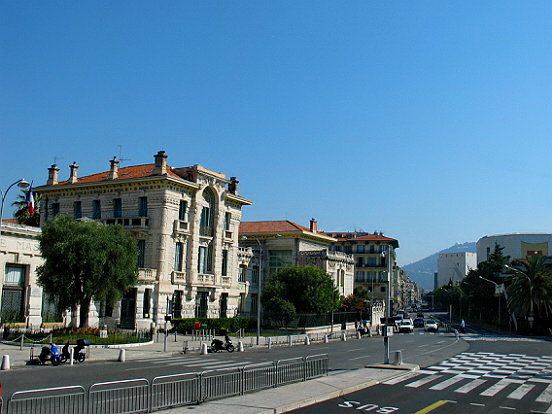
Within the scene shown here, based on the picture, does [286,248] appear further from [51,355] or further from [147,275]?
[51,355]

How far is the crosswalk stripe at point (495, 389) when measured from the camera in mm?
19861

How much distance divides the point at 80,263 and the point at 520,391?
26.8 meters

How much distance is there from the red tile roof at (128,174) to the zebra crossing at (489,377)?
33339 mm

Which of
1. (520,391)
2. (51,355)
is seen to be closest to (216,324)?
(51,355)

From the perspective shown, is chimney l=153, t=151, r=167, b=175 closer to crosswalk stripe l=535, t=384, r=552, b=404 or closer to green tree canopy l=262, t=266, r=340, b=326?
green tree canopy l=262, t=266, r=340, b=326

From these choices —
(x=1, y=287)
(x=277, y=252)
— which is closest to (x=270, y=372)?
(x=1, y=287)

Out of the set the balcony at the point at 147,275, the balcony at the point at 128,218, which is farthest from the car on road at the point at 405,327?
the balcony at the point at 128,218

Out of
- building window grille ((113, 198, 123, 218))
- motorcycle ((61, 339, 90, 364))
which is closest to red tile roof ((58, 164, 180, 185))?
building window grille ((113, 198, 123, 218))

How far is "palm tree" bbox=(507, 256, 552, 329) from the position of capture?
64.4m

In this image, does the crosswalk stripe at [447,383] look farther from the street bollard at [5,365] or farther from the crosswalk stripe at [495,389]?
the street bollard at [5,365]

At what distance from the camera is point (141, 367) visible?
89.4ft

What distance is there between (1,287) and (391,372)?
94.8 ft

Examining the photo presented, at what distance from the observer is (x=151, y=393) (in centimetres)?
1459

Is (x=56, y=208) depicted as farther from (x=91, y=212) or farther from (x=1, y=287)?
(x=1, y=287)
